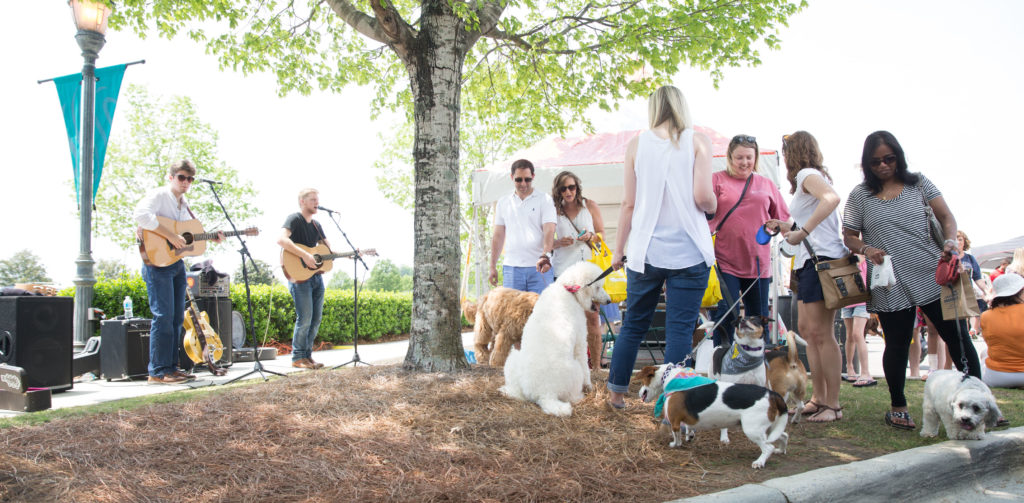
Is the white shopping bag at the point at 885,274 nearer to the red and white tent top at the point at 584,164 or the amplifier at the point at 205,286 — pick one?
the red and white tent top at the point at 584,164

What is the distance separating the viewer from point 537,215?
5.42m

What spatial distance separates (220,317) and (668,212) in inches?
257

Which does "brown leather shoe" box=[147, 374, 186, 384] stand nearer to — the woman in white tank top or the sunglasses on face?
the woman in white tank top

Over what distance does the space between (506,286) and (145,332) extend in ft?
13.5

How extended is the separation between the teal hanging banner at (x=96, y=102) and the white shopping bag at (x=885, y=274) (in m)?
8.33

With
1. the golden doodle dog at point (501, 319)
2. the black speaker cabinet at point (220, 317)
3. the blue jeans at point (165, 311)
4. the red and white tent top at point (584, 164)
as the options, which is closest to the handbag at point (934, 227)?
the golden doodle dog at point (501, 319)

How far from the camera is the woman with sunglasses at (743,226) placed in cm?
407

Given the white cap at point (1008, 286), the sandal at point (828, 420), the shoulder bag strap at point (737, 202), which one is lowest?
the sandal at point (828, 420)

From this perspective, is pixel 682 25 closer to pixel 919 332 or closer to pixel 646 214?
pixel 646 214

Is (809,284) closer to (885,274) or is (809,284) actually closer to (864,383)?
(885,274)

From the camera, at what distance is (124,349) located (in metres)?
6.29

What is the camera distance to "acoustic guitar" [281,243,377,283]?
6.85 metres

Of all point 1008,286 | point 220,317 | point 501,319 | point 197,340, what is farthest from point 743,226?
point 220,317

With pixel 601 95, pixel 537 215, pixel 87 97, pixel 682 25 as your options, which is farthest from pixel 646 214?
pixel 87 97
